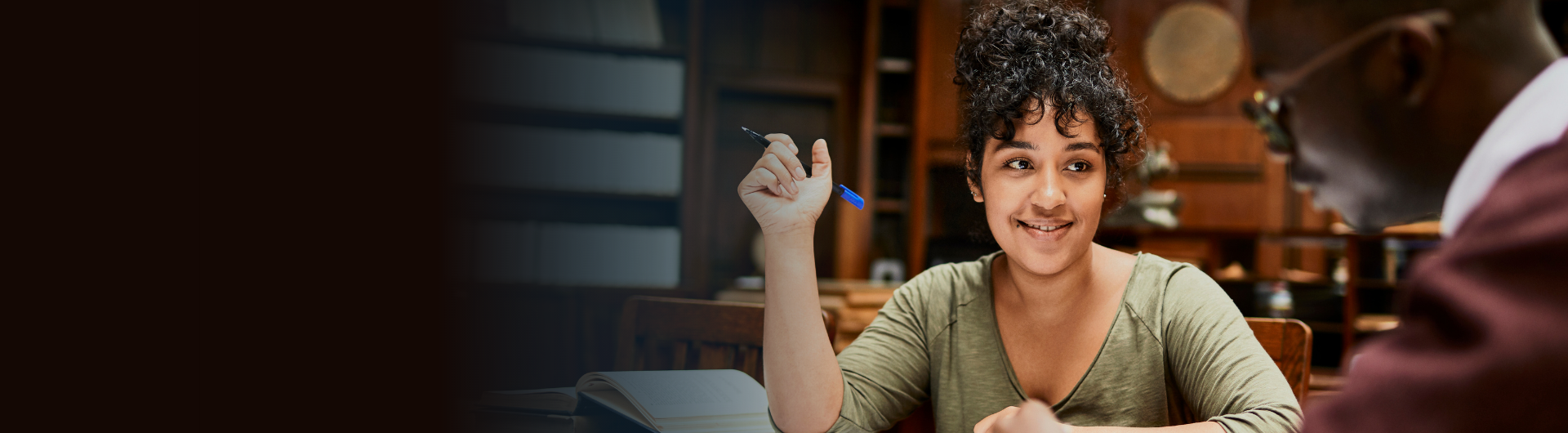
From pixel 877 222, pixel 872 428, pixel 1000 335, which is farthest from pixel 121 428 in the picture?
pixel 877 222

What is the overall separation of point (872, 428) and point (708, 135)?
2.71 metres

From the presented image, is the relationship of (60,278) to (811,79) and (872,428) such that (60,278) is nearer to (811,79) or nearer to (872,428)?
(872,428)

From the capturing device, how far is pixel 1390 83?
1.70ft

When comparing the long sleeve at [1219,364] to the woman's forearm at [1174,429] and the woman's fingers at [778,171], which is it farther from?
the woman's fingers at [778,171]

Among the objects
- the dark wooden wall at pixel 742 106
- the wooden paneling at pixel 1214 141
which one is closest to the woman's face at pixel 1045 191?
the dark wooden wall at pixel 742 106

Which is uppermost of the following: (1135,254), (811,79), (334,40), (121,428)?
(811,79)

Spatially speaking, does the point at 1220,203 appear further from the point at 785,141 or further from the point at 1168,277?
the point at 785,141

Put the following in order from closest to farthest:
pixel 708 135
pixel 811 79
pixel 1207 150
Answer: pixel 708 135
pixel 811 79
pixel 1207 150

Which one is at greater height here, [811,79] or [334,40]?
[811,79]

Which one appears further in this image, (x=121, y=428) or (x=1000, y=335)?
(x=1000, y=335)

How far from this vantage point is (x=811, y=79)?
4039mm

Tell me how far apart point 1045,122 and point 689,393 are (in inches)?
17.7

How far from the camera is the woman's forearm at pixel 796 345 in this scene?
0.83 metres

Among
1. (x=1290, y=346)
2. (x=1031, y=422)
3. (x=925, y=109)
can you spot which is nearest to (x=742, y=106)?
(x=925, y=109)
